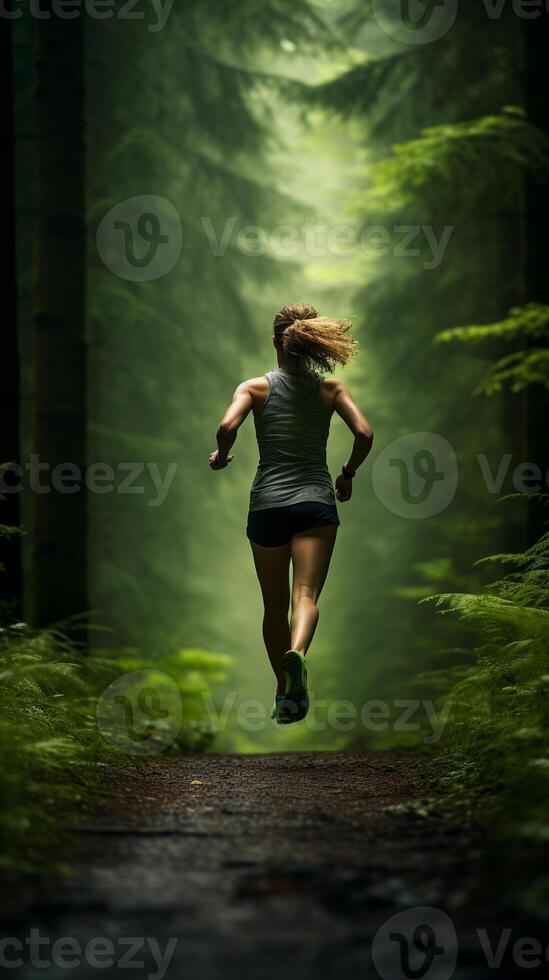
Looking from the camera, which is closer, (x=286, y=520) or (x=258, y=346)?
(x=286, y=520)

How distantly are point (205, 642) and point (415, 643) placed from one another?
528 centimetres

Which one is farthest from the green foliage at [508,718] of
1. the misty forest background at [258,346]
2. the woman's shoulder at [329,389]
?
the woman's shoulder at [329,389]

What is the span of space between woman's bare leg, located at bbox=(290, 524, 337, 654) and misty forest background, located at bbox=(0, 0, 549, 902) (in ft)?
2.96

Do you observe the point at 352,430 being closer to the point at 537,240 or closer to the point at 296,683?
the point at 296,683

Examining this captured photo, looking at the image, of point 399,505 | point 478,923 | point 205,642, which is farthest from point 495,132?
point 205,642

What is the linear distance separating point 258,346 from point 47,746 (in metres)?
12.7

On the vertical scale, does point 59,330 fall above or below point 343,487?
above

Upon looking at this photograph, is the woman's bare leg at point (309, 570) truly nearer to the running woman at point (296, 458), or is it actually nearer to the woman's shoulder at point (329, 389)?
the running woman at point (296, 458)

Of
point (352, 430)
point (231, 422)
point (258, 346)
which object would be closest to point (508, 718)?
point (352, 430)

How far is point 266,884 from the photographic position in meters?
2.84

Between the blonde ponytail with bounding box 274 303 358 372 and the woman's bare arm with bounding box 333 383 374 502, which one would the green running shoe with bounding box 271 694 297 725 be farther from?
the blonde ponytail with bounding box 274 303 358 372

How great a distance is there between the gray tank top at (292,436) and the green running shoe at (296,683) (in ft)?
3.62

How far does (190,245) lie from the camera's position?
48.9 ft

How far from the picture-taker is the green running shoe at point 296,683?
202 inches
